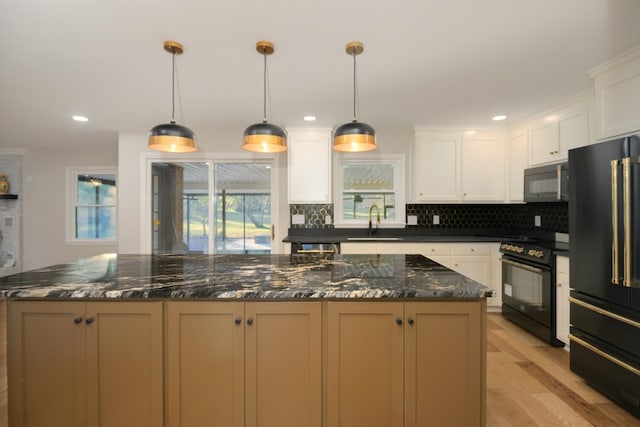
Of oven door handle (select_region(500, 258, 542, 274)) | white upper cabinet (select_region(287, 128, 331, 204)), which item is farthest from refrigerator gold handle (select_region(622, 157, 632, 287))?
white upper cabinet (select_region(287, 128, 331, 204))

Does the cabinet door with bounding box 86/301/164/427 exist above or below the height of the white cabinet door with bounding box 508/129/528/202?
below

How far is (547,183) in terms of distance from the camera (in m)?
3.25

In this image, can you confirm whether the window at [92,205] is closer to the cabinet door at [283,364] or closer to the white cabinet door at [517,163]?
the cabinet door at [283,364]

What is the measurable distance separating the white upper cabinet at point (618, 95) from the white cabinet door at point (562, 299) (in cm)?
119

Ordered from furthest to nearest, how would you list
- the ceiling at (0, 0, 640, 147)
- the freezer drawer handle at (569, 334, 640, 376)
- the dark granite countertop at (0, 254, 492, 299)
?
1. the freezer drawer handle at (569, 334, 640, 376)
2. the ceiling at (0, 0, 640, 147)
3. the dark granite countertop at (0, 254, 492, 299)

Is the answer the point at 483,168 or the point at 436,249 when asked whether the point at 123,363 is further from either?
the point at 483,168

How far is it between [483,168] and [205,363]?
3988 millimetres

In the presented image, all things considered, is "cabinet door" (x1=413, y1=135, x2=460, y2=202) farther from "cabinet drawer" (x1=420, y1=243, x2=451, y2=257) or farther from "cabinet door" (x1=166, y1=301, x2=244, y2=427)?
"cabinet door" (x1=166, y1=301, x2=244, y2=427)

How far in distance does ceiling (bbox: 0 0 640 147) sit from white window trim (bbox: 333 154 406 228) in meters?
0.75

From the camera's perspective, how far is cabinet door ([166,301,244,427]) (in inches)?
57.9

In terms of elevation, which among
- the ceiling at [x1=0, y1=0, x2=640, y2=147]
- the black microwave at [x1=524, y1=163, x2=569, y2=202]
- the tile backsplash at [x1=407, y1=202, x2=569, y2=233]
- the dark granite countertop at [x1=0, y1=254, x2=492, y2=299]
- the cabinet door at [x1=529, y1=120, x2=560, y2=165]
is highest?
the ceiling at [x1=0, y1=0, x2=640, y2=147]

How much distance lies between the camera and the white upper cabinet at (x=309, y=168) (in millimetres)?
3957

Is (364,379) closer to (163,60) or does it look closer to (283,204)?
(163,60)

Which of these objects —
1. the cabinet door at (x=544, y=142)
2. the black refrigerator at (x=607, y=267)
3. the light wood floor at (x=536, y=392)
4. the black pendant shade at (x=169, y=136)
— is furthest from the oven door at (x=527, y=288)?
the black pendant shade at (x=169, y=136)
